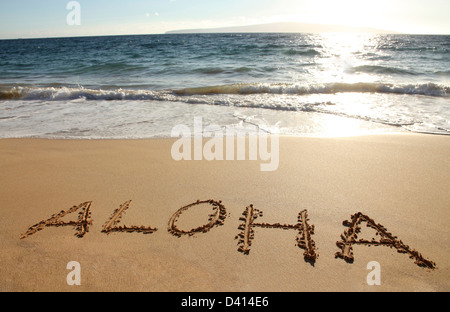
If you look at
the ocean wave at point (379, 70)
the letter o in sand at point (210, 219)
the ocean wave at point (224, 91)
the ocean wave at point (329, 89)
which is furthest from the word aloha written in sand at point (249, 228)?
the ocean wave at point (379, 70)

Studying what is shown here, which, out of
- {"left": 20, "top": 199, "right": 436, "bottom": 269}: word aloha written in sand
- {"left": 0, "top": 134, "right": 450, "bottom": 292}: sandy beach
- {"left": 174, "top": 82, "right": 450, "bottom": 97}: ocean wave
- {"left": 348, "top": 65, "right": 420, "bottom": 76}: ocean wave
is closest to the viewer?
{"left": 0, "top": 134, "right": 450, "bottom": 292}: sandy beach

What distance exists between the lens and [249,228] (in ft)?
7.39

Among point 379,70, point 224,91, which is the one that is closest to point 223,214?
point 224,91

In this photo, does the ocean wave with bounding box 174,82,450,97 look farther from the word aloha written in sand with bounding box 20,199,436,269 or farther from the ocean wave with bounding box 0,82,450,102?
the word aloha written in sand with bounding box 20,199,436,269

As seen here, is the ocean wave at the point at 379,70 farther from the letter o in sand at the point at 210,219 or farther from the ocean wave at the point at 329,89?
the letter o in sand at the point at 210,219

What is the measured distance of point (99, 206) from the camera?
8.46 feet

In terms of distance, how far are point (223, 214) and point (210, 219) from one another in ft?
0.42

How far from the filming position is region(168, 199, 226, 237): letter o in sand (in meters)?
2.25

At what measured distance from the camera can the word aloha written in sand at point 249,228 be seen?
2.00m

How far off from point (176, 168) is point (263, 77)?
332 inches

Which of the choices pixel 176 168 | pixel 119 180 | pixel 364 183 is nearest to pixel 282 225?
pixel 364 183

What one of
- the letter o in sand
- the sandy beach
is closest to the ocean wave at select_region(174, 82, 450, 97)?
the sandy beach
